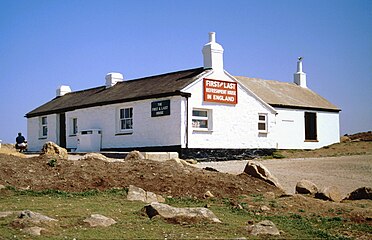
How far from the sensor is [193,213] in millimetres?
9828

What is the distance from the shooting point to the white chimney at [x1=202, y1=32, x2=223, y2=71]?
2802cm

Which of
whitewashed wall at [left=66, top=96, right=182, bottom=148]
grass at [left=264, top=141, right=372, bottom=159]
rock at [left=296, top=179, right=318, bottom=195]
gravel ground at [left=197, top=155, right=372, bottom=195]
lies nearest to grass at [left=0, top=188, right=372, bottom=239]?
rock at [left=296, top=179, right=318, bottom=195]

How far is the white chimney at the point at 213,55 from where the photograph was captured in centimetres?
2802

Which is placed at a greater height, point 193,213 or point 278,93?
point 278,93

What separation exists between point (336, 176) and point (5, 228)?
43.9ft

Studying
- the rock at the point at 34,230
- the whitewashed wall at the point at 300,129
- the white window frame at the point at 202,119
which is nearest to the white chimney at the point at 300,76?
the whitewashed wall at the point at 300,129

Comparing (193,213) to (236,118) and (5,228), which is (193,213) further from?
(236,118)

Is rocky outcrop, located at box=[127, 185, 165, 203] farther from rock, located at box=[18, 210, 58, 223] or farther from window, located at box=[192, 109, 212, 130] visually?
window, located at box=[192, 109, 212, 130]

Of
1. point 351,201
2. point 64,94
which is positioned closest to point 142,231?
point 351,201

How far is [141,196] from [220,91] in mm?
16348

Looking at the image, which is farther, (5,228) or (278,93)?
(278,93)

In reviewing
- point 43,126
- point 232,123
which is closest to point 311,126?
point 232,123

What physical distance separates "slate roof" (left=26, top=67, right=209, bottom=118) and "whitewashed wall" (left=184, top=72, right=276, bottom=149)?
3.34 ft

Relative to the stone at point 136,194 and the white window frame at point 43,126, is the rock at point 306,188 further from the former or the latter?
the white window frame at point 43,126
